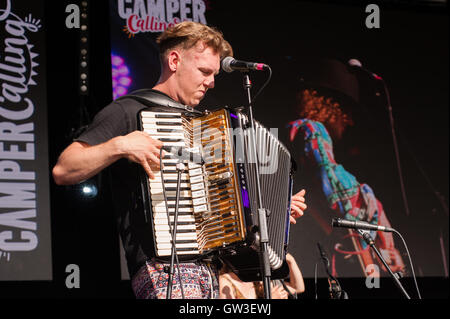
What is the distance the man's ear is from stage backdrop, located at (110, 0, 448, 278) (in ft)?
4.28

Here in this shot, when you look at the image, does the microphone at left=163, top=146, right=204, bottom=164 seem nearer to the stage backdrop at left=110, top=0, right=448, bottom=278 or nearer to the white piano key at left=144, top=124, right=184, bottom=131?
the white piano key at left=144, top=124, right=184, bottom=131

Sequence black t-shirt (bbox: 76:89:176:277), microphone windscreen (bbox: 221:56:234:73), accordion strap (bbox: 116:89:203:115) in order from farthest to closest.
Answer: microphone windscreen (bbox: 221:56:234:73) < accordion strap (bbox: 116:89:203:115) < black t-shirt (bbox: 76:89:176:277)

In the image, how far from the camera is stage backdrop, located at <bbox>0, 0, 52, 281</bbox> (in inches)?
148

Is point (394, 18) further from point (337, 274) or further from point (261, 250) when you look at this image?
point (261, 250)

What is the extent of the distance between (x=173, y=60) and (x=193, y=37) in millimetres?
141

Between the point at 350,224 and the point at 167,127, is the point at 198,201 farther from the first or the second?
the point at 350,224

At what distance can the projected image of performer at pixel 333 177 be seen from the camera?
14.5ft

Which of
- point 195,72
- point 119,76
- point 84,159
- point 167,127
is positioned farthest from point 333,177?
point 84,159

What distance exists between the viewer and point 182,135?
7.89 feet

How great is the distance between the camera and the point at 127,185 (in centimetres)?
241

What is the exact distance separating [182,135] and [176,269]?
53 centimetres

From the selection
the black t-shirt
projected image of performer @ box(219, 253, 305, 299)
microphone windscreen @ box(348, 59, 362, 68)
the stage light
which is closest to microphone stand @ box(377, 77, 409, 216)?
microphone windscreen @ box(348, 59, 362, 68)

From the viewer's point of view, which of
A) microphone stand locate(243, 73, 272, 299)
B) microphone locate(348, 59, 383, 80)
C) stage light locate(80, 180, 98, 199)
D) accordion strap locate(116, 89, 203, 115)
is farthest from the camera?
microphone locate(348, 59, 383, 80)

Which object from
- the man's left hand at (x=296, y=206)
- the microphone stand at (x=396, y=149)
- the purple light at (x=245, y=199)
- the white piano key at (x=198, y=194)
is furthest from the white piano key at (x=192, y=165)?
the microphone stand at (x=396, y=149)
